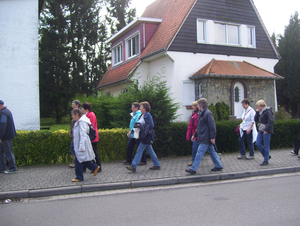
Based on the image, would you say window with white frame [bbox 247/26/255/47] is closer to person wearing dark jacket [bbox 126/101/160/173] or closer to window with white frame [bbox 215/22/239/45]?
window with white frame [bbox 215/22/239/45]

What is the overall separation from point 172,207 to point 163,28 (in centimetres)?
1457

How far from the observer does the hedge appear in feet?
27.2

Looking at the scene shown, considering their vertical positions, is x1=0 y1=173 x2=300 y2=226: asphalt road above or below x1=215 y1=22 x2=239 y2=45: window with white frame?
below

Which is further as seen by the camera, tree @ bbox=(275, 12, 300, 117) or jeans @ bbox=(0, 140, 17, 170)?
tree @ bbox=(275, 12, 300, 117)

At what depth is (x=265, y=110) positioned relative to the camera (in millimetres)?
8078

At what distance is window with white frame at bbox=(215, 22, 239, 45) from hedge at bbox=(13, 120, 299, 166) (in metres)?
8.39

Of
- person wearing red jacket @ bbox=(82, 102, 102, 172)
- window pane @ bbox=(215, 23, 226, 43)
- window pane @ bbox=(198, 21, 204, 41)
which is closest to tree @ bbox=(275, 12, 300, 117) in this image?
window pane @ bbox=(215, 23, 226, 43)

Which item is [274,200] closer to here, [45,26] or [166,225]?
[166,225]

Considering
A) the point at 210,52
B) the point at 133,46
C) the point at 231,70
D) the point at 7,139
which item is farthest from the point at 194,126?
the point at 133,46

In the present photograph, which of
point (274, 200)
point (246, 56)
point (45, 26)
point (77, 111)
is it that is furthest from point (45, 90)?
point (274, 200)

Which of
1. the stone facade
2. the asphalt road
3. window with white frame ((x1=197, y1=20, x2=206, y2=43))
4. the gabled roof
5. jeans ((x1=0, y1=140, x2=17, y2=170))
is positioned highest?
window with white frame ((x1=197, y1=20, x2=206, y2=43))

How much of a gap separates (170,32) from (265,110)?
945 centimetres

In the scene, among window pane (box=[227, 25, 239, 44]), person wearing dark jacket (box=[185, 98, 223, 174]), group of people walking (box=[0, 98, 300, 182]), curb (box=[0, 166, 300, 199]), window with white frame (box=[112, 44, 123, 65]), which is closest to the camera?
curb (box=[0, 166, 300, 199])

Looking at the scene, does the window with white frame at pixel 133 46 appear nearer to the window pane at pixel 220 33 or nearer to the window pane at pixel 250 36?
the window pane at pixel 220 33
